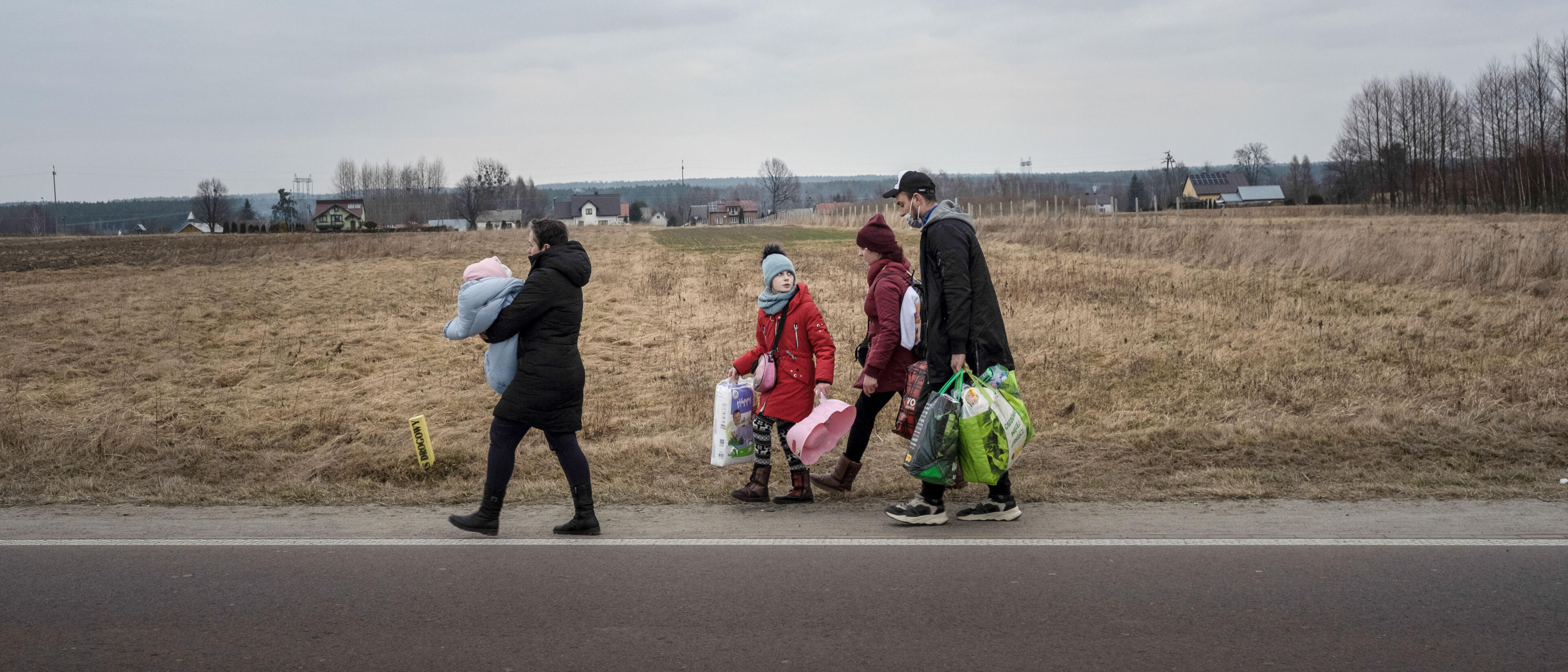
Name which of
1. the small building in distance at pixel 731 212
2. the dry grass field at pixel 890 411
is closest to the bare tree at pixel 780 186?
the small building in distance at pixel 731 212

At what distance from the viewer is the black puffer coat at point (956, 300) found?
5.55 m

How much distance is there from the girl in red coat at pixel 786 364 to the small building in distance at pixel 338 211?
4041 inches

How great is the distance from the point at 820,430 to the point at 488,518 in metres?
2.00

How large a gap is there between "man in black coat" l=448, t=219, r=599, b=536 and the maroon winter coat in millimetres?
1618

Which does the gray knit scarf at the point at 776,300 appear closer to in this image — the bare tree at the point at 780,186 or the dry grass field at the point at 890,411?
the dry grass field at the point at 890,411

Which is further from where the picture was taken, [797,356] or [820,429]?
[820,429]

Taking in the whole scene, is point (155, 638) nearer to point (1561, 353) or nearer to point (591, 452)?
point (591, 452)

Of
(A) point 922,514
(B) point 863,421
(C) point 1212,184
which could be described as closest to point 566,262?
(B) point 863,421

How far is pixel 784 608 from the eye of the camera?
4414 millimetres

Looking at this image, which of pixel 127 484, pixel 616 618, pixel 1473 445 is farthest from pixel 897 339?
pixel 127 484

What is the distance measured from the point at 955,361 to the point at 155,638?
3844 mm

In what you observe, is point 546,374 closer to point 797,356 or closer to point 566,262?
point 566,262

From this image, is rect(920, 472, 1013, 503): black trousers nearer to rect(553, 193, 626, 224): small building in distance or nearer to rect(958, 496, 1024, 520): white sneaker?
rect(958, 496, 1024, 520): white sneaker

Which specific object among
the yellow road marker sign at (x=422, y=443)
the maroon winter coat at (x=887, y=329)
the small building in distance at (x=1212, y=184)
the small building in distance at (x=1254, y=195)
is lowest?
the yellow road marker sign at (x=422, y=443)
